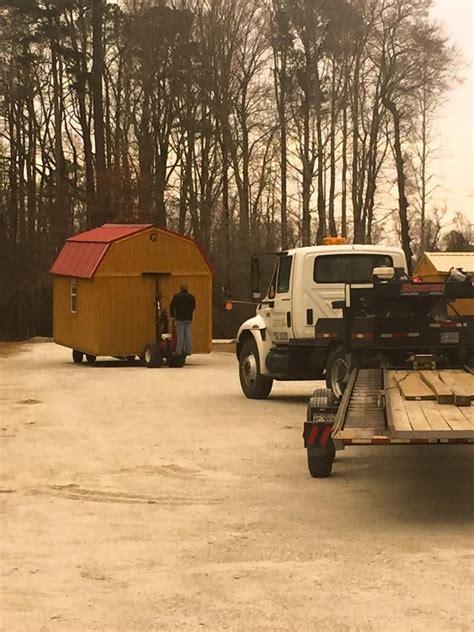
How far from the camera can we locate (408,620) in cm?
625

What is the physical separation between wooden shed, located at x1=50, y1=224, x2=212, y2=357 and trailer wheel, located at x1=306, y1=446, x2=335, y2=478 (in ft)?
57.3

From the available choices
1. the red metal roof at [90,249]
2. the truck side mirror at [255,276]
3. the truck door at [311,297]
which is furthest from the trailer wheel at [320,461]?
the red metal roof at [90,249]

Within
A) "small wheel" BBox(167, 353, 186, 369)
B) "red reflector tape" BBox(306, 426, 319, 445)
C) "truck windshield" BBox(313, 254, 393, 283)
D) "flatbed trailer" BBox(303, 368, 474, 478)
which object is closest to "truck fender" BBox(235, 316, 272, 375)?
"truck windshield" BBox(313, 254, 393, 283)

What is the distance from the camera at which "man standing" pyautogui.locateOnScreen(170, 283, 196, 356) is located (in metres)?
26.6

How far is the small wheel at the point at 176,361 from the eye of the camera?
87.9 feet

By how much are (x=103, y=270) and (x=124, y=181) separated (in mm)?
19205

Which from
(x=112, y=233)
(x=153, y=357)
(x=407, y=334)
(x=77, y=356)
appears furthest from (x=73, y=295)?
(x=407, y=334)

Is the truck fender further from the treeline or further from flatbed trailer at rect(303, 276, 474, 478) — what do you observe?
the treeline

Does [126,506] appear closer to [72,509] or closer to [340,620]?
[72,509]

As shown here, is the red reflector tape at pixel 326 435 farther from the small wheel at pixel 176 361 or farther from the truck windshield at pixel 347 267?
the small wheel at pixel 176 361

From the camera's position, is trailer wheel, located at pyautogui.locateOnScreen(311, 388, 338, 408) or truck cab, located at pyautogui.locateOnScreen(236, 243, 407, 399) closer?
trailer wheel, located at pyautogui.locateOnScreen(311, 388, 338, 408)

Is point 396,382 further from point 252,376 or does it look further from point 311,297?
point 252,376

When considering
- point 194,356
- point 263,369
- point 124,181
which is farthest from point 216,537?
point 124,181

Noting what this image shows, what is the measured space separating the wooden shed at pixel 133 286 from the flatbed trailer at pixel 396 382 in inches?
502
